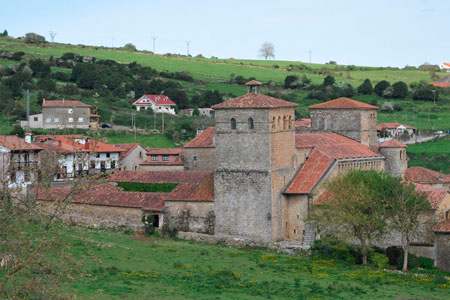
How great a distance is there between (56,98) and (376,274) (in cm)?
7500

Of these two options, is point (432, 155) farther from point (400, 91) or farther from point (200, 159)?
point (400, 91)

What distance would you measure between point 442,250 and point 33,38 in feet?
418

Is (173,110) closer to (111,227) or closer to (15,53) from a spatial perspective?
(15,53)

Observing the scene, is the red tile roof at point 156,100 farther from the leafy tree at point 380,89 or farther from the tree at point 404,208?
the tree at point 404,208

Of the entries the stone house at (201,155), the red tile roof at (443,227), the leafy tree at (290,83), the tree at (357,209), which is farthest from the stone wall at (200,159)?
the leafy tree at (290,83)

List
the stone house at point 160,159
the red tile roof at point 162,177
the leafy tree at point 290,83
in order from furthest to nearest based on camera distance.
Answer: the leafy tree at point 290,83, the stone house at point 160,159, the red tile roof at point 162,177

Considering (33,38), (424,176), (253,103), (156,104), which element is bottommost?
(424,176)

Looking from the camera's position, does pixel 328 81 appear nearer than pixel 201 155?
No

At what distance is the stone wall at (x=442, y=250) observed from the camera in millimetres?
45625

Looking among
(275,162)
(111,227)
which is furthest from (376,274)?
(111,227)

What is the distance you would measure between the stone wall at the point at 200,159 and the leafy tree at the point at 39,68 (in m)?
61.5

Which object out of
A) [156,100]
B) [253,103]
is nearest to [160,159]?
[253,103]

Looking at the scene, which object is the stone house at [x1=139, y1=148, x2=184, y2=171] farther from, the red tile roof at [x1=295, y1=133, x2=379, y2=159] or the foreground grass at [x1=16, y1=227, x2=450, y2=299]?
the foreground grass at [x1=16, y1=227, x2=450, y2=299]

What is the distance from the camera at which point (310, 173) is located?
54531mm
